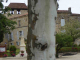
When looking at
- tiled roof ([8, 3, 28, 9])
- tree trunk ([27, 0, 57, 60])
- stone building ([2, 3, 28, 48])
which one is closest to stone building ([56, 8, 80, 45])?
stone building ([2, 3, 28, 48])

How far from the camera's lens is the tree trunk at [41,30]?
7.42 ft

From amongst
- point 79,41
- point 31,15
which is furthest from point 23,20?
point 31,15

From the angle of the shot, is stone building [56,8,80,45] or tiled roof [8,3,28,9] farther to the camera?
tiled roof [8,3,28,9]

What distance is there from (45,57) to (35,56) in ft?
0.43

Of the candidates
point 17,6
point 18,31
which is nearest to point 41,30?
point 18,31

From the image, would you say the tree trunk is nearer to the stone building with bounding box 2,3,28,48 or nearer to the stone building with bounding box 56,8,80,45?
the stone building with bounding box 2,3,28,48

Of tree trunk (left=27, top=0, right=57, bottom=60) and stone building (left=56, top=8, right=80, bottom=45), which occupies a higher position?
tree trunk (left=27, top=0, right=57, bottom=60)

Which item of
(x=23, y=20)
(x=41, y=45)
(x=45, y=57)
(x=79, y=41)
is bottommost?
(x=79, y=41)

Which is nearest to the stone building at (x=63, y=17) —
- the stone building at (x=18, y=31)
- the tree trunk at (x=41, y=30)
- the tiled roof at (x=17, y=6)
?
the stone building at (x=18, y=31)

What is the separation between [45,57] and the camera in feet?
7.42

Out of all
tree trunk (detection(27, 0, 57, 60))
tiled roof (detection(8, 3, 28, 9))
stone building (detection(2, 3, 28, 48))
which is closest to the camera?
tree trunk (detection(27, 0, 57, 60))

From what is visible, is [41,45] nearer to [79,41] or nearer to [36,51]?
[36,51]

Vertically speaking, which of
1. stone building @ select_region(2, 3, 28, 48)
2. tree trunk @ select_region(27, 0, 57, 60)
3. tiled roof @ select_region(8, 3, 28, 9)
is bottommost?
stone building @ select_region(2, 3, 28, 48)

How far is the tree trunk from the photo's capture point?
226 cm
